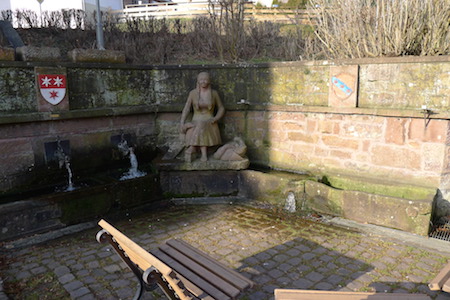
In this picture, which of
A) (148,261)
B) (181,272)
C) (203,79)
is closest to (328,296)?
(181,272)

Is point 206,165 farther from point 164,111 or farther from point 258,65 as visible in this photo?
point 258,65

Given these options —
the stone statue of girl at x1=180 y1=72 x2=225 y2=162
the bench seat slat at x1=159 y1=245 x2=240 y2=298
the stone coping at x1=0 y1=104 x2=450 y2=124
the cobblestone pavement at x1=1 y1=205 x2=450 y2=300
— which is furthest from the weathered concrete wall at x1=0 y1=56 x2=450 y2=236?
the bench seat slat at x1=159 y1=245 x2=240 y2=298

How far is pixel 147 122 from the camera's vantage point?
7656 millimetres

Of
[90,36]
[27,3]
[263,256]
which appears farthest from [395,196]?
[27,3]

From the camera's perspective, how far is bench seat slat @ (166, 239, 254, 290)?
2.92 meters

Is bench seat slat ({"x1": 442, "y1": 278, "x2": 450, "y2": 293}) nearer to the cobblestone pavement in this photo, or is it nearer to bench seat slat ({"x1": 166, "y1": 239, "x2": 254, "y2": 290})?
the cobblestone pavement

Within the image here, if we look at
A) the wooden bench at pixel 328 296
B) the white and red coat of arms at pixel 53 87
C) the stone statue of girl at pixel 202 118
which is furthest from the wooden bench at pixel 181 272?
the white and red coat of arms at pixel 53 87

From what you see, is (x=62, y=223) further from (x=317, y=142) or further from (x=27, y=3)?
(x=27, y=3)

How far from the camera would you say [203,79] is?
678 cm

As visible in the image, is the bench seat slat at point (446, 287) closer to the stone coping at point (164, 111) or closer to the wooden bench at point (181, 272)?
the wooden bench at point (181, 272)

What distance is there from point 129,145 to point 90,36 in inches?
190

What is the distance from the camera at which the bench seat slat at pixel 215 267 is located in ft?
9.59

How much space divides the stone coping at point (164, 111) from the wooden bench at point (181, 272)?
3457 mm

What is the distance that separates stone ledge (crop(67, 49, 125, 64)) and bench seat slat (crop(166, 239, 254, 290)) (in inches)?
167
